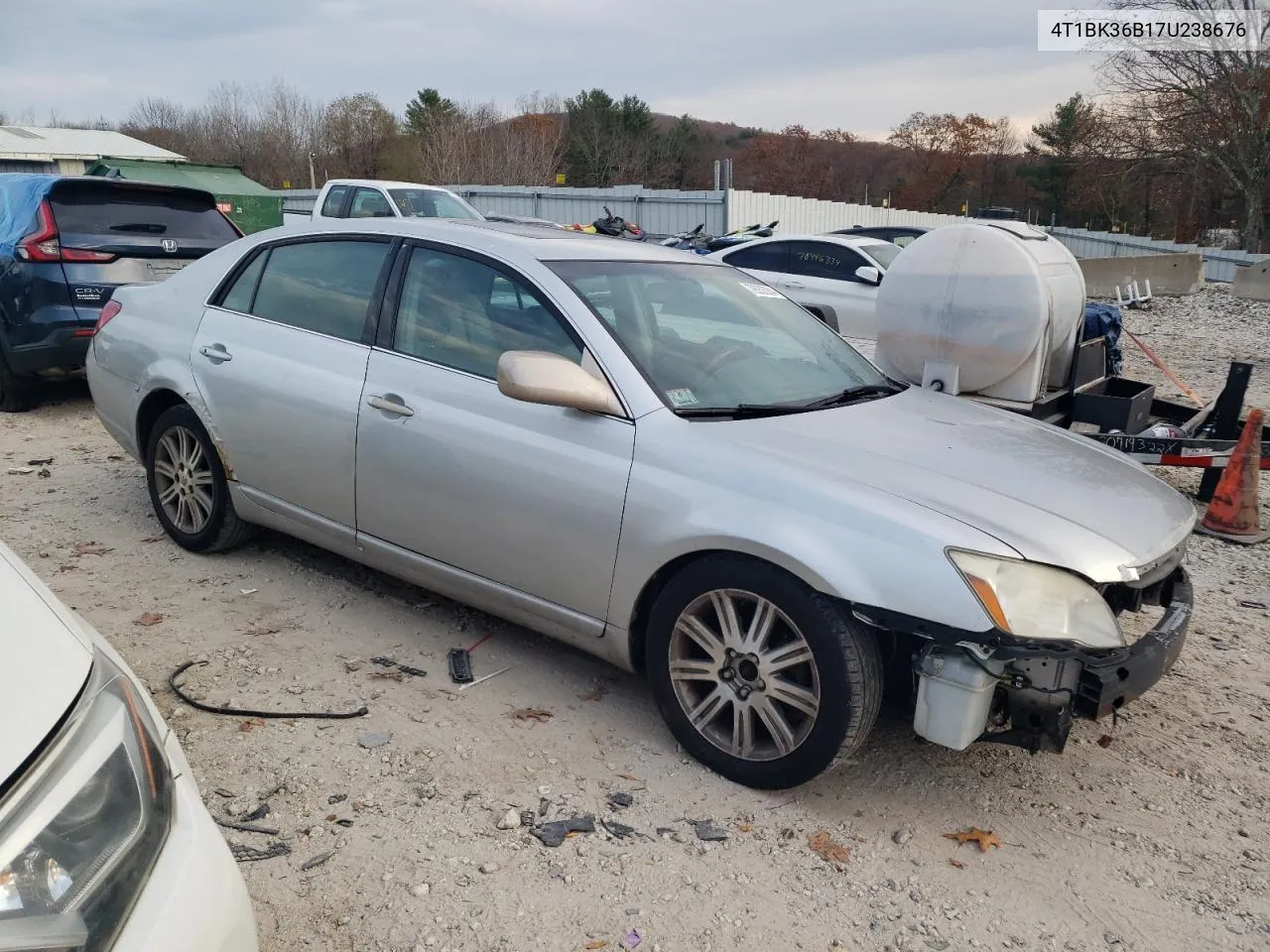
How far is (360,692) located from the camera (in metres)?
3.56

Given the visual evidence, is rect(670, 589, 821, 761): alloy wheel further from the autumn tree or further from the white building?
the autumn tree

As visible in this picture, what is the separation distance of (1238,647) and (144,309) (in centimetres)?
528

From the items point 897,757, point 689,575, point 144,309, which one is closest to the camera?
point 689,575

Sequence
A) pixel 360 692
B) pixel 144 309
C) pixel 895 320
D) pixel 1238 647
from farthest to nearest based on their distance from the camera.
→ pixel 895 320
pixel 144 309
pixel 1238 647
pixel 360 692

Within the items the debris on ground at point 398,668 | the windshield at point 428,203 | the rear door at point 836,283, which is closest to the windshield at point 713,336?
the debris on ground at point 398,668

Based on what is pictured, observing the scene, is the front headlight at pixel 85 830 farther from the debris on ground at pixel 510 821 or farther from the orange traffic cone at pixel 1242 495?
the orange traffic cone at pixel 1242 495

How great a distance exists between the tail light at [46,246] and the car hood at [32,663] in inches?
253

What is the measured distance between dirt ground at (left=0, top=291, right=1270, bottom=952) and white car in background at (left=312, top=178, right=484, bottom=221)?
989cm

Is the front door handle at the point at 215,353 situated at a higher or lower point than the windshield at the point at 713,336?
lower

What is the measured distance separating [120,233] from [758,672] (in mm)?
6758

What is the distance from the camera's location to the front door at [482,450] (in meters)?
3.22

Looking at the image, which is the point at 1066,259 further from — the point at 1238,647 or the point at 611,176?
the point at 611,176

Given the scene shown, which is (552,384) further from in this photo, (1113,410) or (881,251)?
(881,251)

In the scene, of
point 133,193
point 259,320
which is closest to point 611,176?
point 133,193
